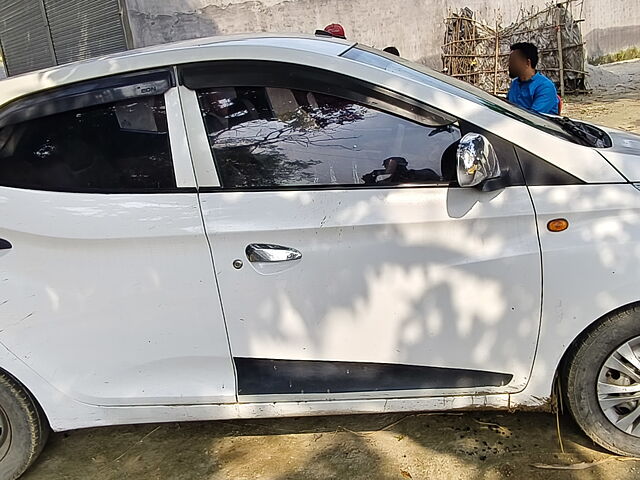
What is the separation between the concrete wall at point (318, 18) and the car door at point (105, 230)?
1082 centimetres

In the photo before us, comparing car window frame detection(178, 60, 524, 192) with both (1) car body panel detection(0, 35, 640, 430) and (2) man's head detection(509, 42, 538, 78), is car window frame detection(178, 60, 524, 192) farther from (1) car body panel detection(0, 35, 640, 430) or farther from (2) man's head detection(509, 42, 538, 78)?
(2) man's head detection(509, 42, 538, 78)

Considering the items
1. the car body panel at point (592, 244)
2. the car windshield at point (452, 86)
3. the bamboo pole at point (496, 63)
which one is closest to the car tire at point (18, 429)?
the car windshield at point (452, 86)

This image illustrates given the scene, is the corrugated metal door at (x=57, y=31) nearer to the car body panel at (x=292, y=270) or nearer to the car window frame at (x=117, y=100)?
the car window frame at (x=117, y=100)

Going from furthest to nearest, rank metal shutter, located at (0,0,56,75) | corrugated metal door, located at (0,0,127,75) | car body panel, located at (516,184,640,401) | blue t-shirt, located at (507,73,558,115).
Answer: metal shutter, located at (0,0,56,75) → corrugated metal door, located at (0,0,127,75) → blue t-shirt, located at (507,73,558,115) → car body panel, located at (516,184,640,401)

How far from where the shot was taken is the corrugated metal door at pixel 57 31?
1282 centimetres


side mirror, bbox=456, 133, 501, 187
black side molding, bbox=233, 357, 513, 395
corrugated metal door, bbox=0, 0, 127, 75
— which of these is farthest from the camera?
corrugated metal door, bbox=0, 0, 127, 75

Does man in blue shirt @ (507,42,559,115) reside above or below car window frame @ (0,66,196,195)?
below

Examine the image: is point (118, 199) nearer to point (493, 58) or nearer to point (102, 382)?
point (102, 382)

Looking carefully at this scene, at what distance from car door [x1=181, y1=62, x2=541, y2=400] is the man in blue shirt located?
250 centimetres

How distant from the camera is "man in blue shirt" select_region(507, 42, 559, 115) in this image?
434 centimetres

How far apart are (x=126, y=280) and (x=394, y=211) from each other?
109cm

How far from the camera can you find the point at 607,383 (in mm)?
2297

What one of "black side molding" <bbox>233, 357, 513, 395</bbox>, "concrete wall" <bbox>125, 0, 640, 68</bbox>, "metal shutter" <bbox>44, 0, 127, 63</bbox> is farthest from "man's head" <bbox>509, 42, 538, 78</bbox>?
"metal shutter" <bbox>44, 0, 127, 63</bbox>

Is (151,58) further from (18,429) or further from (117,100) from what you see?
(18,429)
